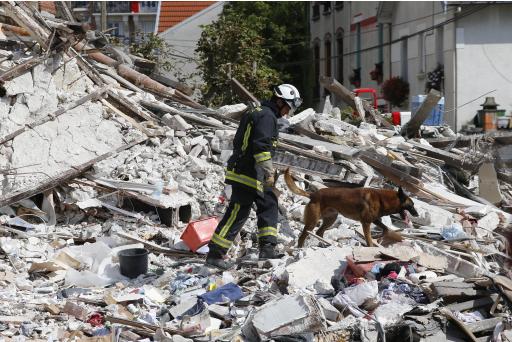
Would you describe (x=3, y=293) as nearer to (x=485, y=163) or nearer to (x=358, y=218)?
(x=358, y=218)

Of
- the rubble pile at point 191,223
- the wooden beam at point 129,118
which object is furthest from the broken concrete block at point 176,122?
the wooden beam at point 129,118

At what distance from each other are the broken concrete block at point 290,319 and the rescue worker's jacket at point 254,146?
1.97 metres

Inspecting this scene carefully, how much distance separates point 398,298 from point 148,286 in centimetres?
230

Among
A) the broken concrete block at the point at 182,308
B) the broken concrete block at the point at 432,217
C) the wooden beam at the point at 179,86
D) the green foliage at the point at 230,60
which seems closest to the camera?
the broken concrete block at the point at 182,308

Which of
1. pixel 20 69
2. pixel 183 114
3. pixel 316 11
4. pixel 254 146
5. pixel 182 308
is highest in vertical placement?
pixel 316 11

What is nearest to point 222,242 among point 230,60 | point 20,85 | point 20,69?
point 20,85

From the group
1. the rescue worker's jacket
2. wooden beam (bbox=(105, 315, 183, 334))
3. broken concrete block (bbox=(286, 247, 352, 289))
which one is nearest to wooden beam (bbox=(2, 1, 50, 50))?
the rescue worker's jacket

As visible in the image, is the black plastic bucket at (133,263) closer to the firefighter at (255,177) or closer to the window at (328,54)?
the firefighter at (255,177)

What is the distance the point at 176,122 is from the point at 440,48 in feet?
51.8

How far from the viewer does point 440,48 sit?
79.1ft

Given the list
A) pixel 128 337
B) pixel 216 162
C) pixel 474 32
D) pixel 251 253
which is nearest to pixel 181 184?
pixel 216 162

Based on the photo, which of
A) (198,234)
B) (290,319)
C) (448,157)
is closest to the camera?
(290,319)

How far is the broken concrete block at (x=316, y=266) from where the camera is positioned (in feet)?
21.5

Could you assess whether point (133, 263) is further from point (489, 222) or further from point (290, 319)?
point (489, 222)
